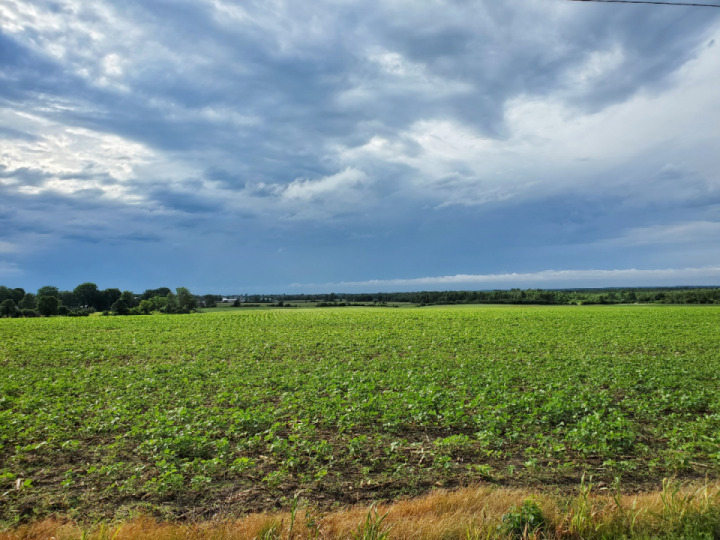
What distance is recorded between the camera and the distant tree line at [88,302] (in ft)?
300

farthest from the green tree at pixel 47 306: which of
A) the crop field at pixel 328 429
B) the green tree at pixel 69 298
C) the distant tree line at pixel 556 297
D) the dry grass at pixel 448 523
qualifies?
the dry grass at pixel 448 523

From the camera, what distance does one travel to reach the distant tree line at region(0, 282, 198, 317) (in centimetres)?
9131

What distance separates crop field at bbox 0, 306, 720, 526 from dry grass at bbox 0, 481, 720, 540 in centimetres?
80

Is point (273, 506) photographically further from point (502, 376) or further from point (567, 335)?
point (567, 335)

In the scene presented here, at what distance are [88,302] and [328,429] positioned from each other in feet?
466

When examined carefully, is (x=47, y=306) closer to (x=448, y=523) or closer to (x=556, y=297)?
(x=448, y=523)

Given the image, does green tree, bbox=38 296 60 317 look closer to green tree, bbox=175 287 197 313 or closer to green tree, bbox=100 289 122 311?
green tree, bbox=175 287 197 313

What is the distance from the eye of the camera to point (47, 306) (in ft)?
301

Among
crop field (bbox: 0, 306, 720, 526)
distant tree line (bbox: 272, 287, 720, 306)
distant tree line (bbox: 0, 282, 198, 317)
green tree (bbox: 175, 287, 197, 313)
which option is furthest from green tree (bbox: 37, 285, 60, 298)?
crop field (bbox: 0, 306, 720, 526)

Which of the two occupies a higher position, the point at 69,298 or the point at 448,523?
the point at 69,298

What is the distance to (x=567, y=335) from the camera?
3278cm

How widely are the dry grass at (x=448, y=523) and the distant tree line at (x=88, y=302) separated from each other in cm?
9892

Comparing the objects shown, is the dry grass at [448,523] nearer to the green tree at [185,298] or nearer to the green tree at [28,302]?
the green tree at [185,298]

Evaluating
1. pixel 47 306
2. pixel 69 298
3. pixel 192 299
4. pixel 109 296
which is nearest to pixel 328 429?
pixel 47 306
